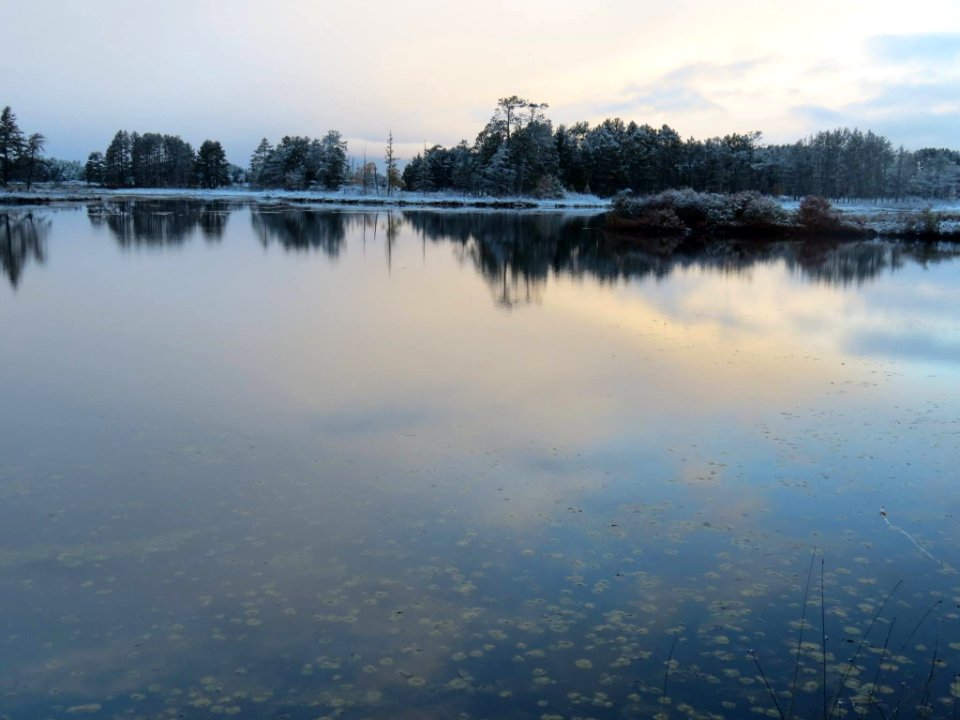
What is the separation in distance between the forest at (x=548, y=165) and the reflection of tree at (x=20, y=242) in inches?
2151

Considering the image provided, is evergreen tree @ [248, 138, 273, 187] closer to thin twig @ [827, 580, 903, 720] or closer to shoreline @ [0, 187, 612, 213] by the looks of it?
shoreline @ [0, 187, 612, 213]

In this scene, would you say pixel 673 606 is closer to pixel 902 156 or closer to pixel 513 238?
pixel 513 238

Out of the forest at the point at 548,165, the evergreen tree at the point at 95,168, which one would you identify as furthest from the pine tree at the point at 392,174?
the evergreen tree at the point at 95,168

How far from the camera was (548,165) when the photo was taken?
353 ft

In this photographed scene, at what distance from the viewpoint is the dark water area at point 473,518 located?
5645mm

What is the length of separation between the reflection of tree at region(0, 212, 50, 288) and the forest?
54638 mm

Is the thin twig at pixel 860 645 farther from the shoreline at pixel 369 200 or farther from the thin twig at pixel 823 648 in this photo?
the shoreline at pixel 369 200

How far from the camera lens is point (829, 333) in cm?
1808

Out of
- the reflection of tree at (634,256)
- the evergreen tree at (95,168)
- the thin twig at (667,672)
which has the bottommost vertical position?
the thin twig at (667,672)

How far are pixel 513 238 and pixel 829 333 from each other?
28.9 metres

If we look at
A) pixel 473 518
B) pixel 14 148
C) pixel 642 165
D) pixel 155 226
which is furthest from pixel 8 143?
pixel 473 518

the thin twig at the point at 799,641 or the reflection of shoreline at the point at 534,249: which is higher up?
the reflection of shoreline at the point at 534,249

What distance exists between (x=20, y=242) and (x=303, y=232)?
50.6ft

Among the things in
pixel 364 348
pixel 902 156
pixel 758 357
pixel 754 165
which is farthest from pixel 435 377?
pixel 902 156
